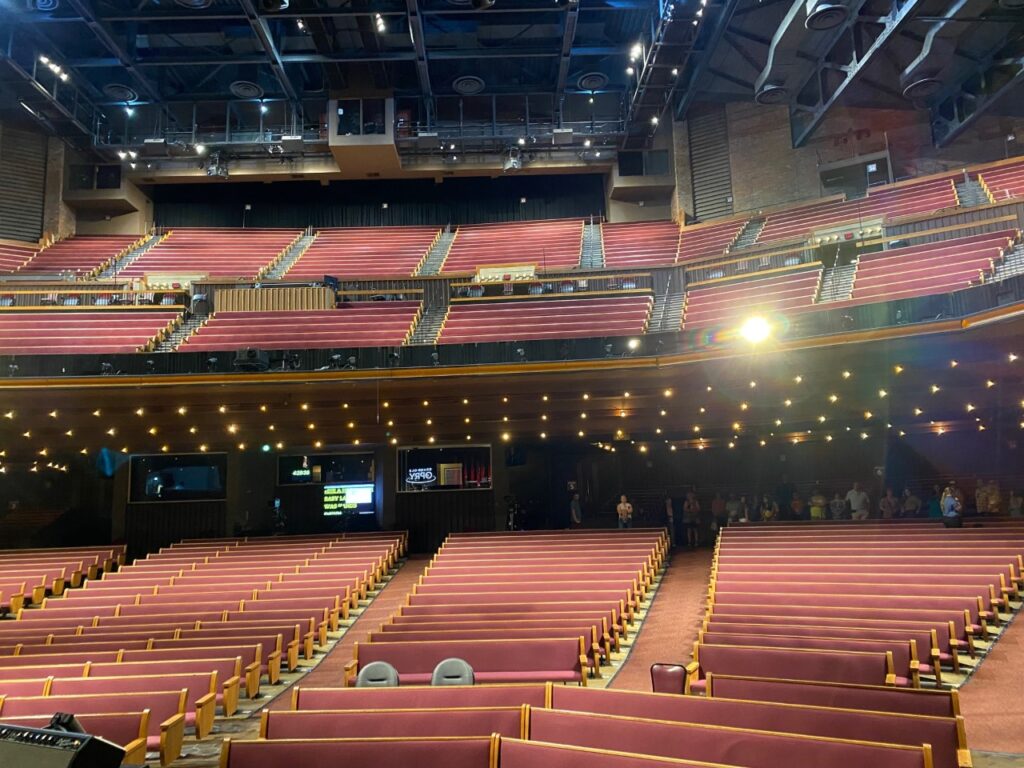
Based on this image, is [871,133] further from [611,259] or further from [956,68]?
[611,259]

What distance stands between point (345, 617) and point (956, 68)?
48.1ft

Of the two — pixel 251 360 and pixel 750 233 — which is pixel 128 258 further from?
pixel 750 233

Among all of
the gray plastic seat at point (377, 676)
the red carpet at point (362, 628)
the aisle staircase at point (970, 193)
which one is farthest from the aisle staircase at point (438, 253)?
the gray plastic seat at point (377, 676)

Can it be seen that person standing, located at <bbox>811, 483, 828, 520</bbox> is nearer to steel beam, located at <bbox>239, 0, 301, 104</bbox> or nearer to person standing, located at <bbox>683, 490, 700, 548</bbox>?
person standing, located at <bbox>683, 490, 700, 548</bbox>

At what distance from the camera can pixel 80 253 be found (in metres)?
17.0

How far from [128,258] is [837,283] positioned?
15550mm

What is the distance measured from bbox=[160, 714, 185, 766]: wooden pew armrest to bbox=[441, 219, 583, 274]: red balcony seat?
11.8 meters

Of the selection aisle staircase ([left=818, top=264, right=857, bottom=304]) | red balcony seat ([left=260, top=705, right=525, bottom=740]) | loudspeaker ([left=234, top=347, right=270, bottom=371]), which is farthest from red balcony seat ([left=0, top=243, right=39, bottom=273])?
aisle staircase ([left=818, top=264, right=857, bottom=304])

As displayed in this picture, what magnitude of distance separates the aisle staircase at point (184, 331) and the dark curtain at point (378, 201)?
28.2 ft

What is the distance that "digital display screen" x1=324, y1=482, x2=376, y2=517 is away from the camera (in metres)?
13.6

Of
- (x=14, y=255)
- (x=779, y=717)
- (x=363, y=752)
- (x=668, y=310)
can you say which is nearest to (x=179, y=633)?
(x=363, y=752)

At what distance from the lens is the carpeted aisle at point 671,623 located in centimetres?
615

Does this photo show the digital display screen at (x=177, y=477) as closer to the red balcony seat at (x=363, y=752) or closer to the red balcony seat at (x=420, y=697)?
the red balcony seat at (x=420, y=697)

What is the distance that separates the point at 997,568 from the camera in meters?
6.93
